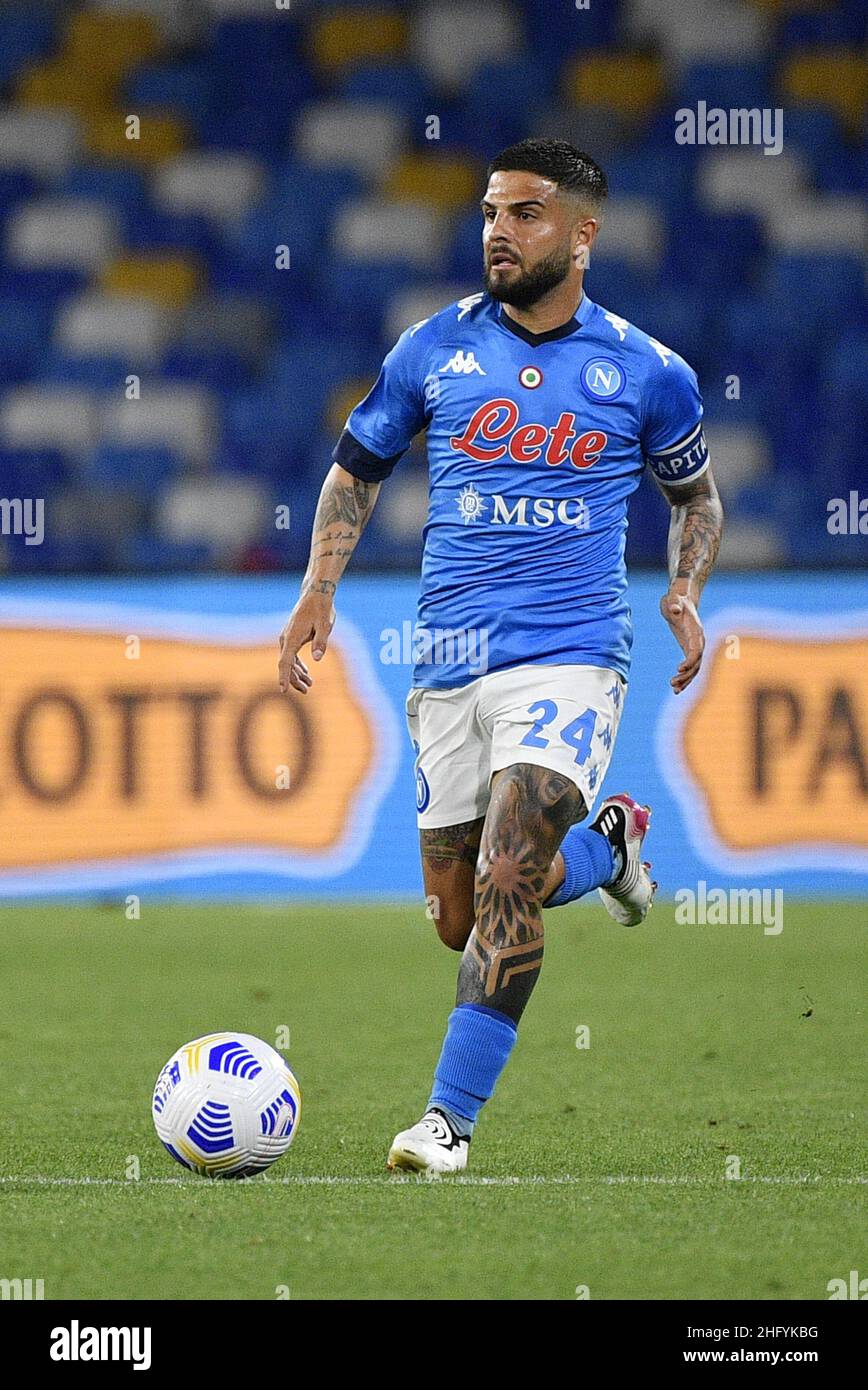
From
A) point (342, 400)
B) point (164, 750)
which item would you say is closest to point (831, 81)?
point (342, 400)

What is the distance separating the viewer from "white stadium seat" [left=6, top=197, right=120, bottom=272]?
16594mm

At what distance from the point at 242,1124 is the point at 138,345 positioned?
471 inches

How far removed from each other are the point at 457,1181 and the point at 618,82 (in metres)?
13.3

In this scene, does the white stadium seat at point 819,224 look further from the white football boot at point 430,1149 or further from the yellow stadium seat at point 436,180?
the white football boot at point 430,1149

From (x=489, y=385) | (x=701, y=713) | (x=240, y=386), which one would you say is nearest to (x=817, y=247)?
(x=240, y=386)

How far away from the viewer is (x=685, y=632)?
5.17 metres

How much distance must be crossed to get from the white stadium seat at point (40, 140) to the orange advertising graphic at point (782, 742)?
28.1 ft

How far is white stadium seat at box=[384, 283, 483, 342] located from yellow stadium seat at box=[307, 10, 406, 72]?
2.64 meters

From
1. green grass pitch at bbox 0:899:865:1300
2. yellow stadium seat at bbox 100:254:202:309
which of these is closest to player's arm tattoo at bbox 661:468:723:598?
green grass pitch at bbox 0:899:865:1300

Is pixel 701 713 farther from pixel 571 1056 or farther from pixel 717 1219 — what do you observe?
pixel 717 1219

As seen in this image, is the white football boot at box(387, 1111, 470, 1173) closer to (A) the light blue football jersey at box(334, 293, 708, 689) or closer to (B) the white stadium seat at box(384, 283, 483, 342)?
(A) the light blue football jersey at box(334, 293, 708, 689)

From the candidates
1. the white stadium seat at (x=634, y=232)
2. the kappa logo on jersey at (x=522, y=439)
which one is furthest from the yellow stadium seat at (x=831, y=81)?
the kappa logo on jersey at (x=522, y=439)

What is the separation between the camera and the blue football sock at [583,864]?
18.1 feet

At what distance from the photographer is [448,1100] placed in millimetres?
4797
